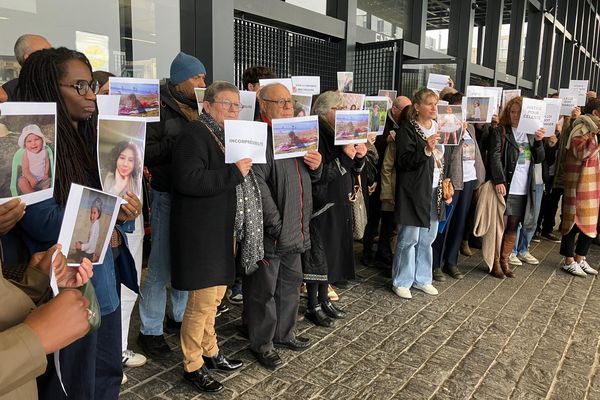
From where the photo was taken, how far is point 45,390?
164 cm

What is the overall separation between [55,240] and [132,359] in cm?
166

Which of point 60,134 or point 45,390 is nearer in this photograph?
point 45,390

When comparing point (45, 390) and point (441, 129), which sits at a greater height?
point (441, 129)

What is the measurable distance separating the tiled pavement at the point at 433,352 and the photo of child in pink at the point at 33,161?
5.68 ft

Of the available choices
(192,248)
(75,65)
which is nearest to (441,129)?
(192,248)

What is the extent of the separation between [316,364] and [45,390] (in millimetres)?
2048

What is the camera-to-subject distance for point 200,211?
275cm

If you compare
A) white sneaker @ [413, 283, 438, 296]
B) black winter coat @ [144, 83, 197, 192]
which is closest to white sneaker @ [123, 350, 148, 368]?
black winter coat @ [144, 83, 197, 192]

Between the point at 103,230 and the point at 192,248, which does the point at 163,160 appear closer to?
the point at 192,248

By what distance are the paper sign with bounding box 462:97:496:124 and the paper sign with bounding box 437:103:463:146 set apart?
383 mm

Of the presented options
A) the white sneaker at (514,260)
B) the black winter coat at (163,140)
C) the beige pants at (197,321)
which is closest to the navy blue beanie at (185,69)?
the black winter coat at (163,140)

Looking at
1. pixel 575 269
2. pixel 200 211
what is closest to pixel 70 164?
pixel 200 211

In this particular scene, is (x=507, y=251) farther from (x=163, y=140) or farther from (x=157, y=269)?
(x=163, y=140)

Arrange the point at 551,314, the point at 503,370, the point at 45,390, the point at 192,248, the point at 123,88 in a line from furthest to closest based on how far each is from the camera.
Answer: the point at 551,314, the point at 503,370, the point at 123,88, the point at 192,248, the point at 45,390
